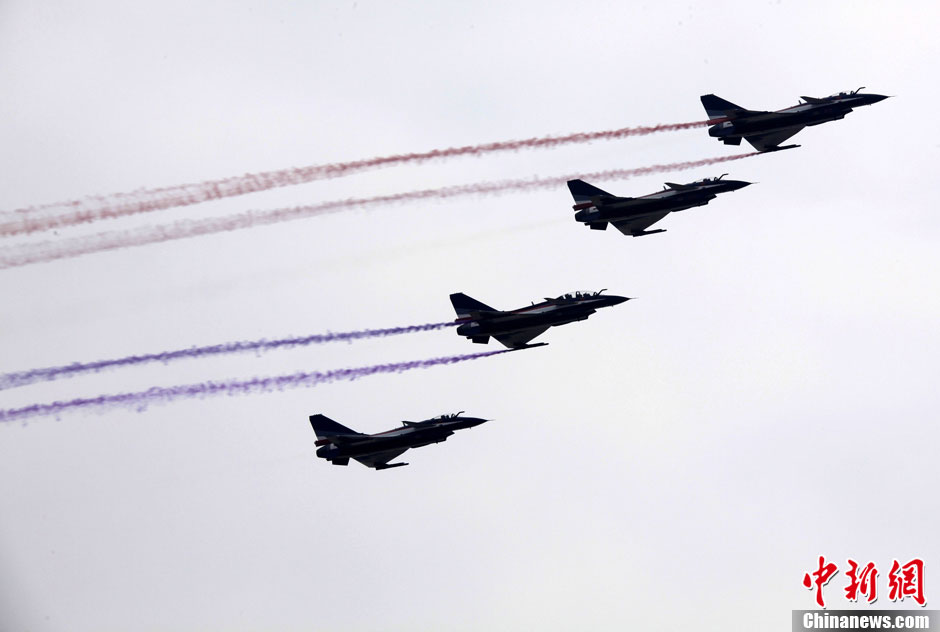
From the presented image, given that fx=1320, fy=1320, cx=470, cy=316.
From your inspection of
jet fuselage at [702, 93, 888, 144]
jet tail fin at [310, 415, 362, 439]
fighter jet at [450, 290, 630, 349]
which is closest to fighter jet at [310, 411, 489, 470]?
jet tail fin at [310, 415, 362, 439]

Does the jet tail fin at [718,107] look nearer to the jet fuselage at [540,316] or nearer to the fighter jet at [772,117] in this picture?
the fighter jet at [772,117]

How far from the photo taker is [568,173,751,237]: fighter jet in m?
81.5

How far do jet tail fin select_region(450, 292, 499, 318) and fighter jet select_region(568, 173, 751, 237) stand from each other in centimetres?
829

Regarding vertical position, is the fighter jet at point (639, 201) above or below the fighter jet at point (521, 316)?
above

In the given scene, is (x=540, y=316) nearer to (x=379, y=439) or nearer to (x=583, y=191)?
(x=583, y=191)

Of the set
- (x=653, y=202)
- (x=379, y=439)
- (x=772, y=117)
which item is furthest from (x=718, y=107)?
(x=379, y=439)

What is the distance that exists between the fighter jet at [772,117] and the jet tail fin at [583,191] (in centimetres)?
837

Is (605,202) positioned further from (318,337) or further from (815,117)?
(318,337)

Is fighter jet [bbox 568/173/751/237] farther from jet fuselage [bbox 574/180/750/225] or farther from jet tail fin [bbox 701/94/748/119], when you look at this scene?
jet tail fin [bbox 701/94/748/119]

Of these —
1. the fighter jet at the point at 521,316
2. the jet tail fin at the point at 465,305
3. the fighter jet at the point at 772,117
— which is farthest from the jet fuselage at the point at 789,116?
the jet tail fin at the point at 465,305

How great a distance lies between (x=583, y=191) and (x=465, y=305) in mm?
10395

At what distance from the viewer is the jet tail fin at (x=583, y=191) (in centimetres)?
8156

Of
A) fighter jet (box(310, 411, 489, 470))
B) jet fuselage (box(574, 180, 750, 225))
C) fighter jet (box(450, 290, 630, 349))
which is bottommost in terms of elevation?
fighter jet (box(310, 411, 489, 470))

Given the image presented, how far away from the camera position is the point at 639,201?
81.5 m
